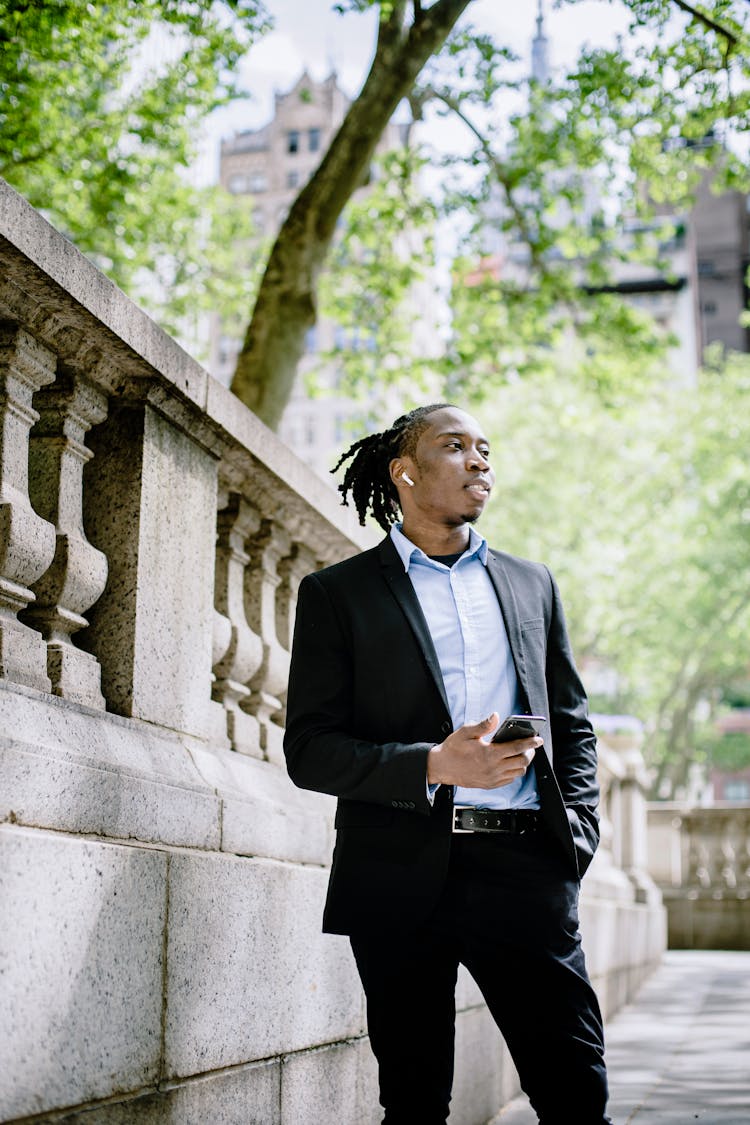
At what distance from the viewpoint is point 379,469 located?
361cm

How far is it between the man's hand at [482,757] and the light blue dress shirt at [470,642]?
33 centimetres

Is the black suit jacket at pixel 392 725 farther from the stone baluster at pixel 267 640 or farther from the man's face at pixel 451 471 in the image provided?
the stone baluster at pixel 267 640

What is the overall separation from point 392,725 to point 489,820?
30cm

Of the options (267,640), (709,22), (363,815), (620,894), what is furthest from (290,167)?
(363,815)

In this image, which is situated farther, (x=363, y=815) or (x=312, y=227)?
(x=312, y=227)

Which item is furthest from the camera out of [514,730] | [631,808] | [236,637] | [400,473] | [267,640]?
[631,808]

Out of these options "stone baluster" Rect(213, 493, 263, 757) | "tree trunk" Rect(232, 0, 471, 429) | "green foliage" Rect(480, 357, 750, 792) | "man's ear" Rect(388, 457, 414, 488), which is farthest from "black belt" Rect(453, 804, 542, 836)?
"green foliage" Rect(480, 357, 750, 792)

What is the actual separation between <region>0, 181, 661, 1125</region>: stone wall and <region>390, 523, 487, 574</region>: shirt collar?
0.67m

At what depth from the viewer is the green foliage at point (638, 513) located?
29.6 metres

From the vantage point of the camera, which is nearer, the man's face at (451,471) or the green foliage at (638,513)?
the man's face at (451,471)

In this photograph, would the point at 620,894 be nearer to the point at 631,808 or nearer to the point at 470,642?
the point at 631,808

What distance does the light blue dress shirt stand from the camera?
3.02 metres

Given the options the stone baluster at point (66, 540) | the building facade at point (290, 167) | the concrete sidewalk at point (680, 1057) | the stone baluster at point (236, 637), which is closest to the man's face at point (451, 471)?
the stone baluster at point (66, 540)

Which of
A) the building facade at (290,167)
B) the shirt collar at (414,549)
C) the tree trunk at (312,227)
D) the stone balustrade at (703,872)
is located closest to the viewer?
the shirt collar at (414,549)
